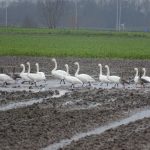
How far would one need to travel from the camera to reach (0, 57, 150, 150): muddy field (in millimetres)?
13750

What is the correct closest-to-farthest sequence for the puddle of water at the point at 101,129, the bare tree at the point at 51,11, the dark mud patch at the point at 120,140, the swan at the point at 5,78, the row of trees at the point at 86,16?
the dark mud patch at the point at 120,140, the puddle of water at the point at 101,129, the swan at the point at 5,78, the bare tree at the point at 51,11, the row of trees at the point at 86,16

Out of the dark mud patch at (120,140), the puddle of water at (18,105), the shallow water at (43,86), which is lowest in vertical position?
the shallow water at (43,86)

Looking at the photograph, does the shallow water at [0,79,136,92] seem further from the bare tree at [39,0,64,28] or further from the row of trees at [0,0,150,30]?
the row of trees at [0,0,150,30]

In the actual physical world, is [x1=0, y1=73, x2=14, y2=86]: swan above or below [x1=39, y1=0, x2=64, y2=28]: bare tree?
below

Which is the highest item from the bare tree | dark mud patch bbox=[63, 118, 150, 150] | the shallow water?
the bare tree

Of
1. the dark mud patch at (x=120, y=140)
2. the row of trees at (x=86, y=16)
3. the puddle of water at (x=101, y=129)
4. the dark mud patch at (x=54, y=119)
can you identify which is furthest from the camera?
the row of trees at (x=86, y=16)

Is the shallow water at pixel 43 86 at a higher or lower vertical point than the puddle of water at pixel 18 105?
lower

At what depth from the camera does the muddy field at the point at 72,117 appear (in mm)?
13750

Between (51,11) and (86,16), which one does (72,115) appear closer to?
(51,11)

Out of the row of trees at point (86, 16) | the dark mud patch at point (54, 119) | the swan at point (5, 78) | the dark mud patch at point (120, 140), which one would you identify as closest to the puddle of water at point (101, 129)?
the dark mud patch at point (54, 119)

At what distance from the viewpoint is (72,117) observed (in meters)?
17.0

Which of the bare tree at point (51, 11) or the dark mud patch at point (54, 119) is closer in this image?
the dark mud patch at point (54, 119)

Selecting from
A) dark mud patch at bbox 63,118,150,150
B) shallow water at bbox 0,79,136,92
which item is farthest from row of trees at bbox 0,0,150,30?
dark mud patch at bbox 63,118,150,150

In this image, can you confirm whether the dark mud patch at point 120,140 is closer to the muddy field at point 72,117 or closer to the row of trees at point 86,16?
the muddy field at point 72,117
